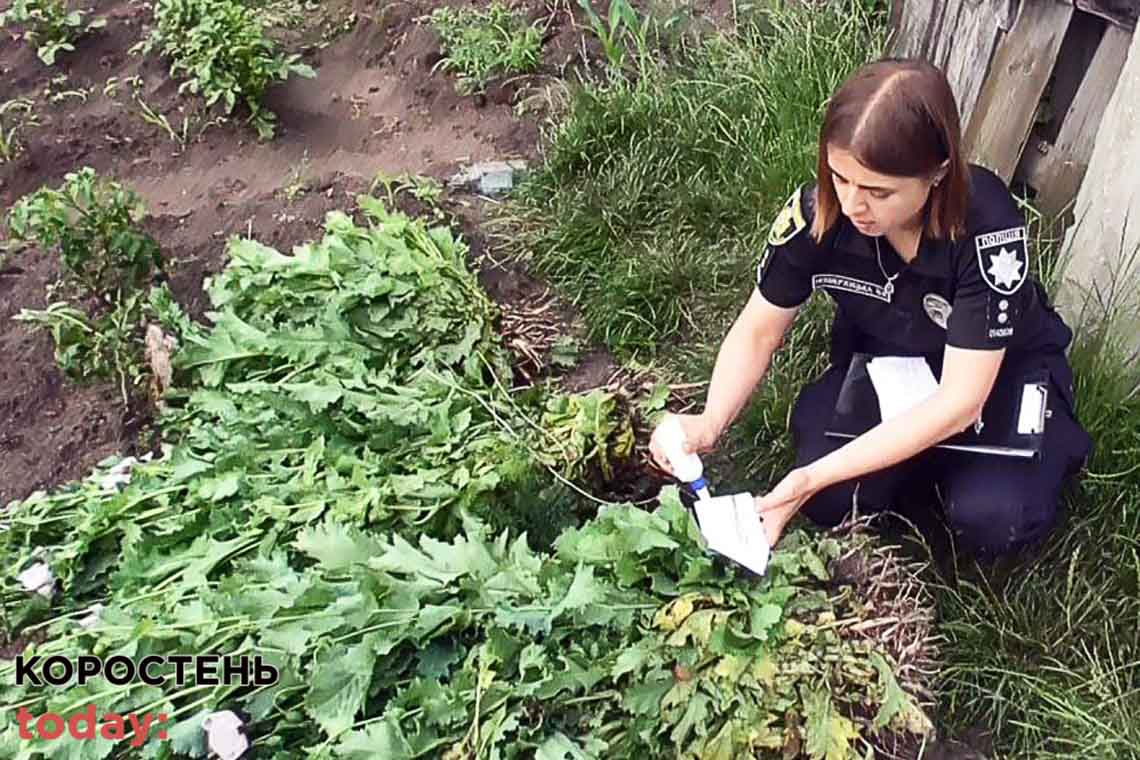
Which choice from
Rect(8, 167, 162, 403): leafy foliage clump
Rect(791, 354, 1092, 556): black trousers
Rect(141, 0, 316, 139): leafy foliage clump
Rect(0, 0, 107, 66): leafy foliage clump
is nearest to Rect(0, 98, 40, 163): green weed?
Rect(0, 0, 107, 66): leafy foliage clump

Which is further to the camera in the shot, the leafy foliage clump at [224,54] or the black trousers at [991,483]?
the leafy foliage clump at [224,54]

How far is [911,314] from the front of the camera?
8.21 ft

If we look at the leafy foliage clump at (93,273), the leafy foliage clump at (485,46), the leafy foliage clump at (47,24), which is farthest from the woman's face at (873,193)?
the leafy foliage clump at (47,24)

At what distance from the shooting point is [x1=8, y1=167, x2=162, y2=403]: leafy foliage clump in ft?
11.0

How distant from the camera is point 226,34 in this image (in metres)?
4.30

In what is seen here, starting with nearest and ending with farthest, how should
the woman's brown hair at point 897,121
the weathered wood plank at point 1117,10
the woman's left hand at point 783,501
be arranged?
the woman's brown hair at point 897,121, the woman's left hand at point 783,501, the weathered wood plank at point 1117,10

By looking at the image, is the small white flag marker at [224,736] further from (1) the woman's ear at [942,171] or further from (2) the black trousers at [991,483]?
(1) the woman's ear at [942,171]

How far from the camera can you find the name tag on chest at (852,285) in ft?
8.11

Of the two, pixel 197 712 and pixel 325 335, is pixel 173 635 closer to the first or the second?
pixel 197 712

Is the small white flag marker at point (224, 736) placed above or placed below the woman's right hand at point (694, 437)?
below

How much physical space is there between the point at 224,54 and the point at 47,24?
0.92 metres

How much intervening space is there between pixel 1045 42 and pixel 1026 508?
1349 millimetres

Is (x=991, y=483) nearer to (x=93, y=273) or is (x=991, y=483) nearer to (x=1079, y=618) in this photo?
(x=1079, y=618)

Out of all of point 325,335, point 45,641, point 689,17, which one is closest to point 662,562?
point 325,335
